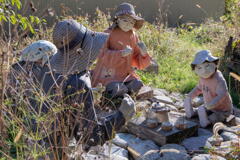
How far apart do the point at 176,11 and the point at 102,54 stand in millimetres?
7488

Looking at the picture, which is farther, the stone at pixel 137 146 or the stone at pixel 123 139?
the stone at pixel 123 139

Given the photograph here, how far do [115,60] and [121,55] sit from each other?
112 mm

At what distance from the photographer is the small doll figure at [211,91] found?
4250 mm

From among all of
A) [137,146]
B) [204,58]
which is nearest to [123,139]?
[137,146]

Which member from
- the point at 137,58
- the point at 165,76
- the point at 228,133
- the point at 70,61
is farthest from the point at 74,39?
the point at 165,76

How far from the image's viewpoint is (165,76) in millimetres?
6469

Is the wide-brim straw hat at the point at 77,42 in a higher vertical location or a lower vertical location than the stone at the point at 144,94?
higher

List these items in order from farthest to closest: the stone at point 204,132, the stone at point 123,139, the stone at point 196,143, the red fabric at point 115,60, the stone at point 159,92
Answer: the stone at point 159,92 → the red fabric at point 115,60 → the stone at point 204,132 → the stone at point 123,139 → the stone at point 196,143

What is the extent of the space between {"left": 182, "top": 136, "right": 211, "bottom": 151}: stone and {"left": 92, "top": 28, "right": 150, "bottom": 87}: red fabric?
1438 millimetres

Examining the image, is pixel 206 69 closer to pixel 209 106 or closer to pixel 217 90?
Answer: pixel 217 90

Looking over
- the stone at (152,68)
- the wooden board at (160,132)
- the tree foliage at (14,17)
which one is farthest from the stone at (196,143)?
the stone at (152,68)

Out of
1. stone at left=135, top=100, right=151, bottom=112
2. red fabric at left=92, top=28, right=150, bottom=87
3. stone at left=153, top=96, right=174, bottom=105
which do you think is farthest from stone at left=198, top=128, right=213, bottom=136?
red fabric at left=92, top=28, right=150, bottom=87

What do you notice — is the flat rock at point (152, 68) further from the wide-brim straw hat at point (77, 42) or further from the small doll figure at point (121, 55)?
the wide-brim straw hat at point (77, 42)

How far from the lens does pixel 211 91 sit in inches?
171
